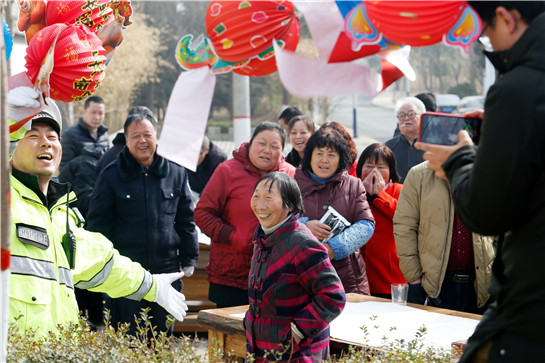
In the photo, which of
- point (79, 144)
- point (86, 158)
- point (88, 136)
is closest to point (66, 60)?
point (86, 158)

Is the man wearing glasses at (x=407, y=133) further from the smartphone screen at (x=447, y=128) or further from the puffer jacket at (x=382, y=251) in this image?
the smartphone screen at (x=447, y=128)

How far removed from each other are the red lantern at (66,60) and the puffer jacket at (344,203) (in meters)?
1.77

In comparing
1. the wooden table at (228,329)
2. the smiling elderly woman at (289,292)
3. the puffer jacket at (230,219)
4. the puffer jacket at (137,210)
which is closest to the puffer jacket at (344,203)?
the puffer jacket at (230,219)

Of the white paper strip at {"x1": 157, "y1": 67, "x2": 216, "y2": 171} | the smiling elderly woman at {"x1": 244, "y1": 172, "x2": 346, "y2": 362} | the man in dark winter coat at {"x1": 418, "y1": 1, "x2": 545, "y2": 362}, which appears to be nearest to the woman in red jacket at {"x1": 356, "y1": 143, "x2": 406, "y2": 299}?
the white paper strip at {"x1": 157, "y1": 67, "x2": 216, "y2": 171}

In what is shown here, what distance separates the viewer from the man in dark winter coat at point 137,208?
5125 millimetres

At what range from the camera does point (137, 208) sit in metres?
5.15

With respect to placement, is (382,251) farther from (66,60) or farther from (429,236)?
(66,60)

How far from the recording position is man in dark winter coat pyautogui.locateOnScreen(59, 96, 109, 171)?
7309mm

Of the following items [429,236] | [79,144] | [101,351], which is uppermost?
[79,144]

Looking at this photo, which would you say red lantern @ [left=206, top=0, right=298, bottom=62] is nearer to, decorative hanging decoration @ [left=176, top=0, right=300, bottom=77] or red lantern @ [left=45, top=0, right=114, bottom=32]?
decorative hanging decoration @ [left=176, top=0, right=300, bottom=77]

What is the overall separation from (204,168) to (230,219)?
229cm

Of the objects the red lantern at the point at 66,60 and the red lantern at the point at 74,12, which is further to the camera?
the red lantern at the point at 74,12

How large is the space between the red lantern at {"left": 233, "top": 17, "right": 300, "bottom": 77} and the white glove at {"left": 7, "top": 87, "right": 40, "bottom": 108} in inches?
69.4

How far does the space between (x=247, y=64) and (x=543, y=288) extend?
3.23 meters
